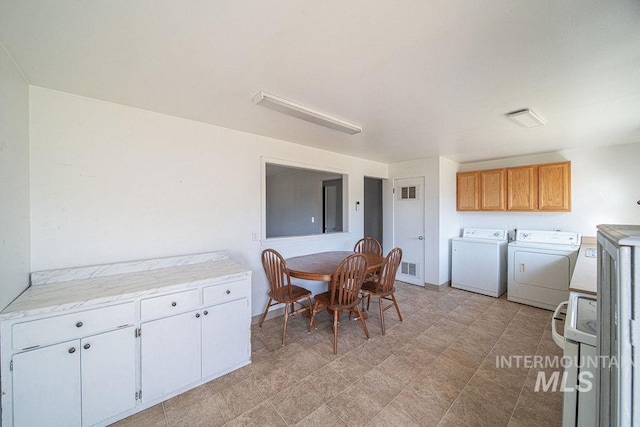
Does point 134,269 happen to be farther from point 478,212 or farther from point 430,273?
point 478,212

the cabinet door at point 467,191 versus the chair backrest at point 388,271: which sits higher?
the cabinet door at point 467,191

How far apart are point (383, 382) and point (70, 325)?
2233mm

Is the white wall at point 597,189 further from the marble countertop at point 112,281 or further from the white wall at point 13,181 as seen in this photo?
the white wall at point 13,181

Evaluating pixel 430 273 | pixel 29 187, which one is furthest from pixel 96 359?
pixel 430 273

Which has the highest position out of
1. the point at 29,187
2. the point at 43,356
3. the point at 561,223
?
the point at 29,187

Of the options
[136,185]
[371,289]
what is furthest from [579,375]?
[136,185]

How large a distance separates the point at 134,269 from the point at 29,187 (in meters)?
0.93

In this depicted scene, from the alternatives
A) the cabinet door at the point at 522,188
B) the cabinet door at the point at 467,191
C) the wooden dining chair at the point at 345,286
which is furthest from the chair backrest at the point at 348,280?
the cabinet door at the point at 522,188

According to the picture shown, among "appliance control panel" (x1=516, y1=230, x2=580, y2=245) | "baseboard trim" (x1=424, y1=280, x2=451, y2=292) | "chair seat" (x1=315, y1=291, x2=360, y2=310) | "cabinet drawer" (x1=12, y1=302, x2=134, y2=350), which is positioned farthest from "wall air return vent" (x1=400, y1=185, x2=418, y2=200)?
"cabinet drawer" (x1=12, y1=302, x2=134, y2=350)

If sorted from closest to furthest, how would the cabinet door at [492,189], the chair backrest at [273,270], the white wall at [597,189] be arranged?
the chair backrest at [273,270] → the white wall at [597,189] → the cabinet door at [492,189]

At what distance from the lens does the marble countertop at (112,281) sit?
1.48m

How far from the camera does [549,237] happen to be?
3834 millimetres

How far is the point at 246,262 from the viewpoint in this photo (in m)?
2.96

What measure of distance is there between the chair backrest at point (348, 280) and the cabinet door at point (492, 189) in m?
3.04
